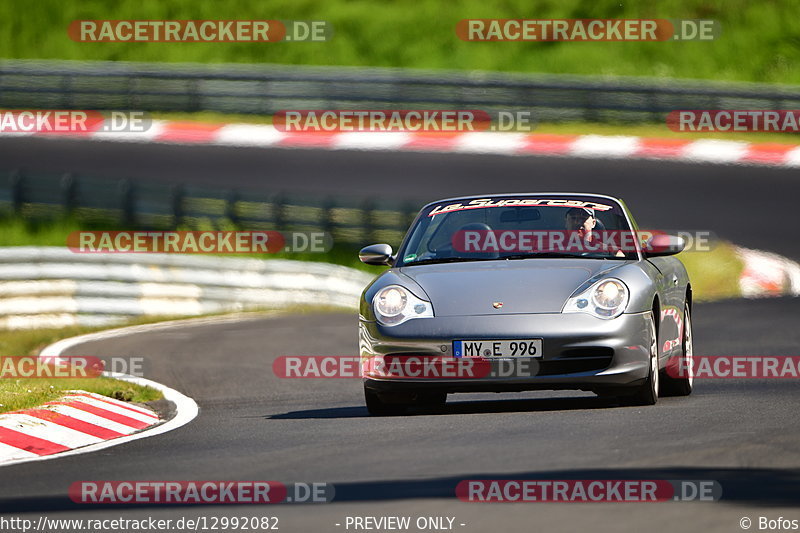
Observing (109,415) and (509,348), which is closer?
(509,348)

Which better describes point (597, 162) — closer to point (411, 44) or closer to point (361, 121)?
point (361, 121)

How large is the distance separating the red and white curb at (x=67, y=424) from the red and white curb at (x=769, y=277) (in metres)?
10.0

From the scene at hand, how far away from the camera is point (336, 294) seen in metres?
20.1

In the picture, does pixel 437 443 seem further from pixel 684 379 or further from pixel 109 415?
pixel 684 379

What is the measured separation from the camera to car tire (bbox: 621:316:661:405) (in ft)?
29.6

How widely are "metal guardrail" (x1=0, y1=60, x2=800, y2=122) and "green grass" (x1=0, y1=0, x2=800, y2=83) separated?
5.55 metres

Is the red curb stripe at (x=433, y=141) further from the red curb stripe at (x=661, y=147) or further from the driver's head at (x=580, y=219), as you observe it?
the driver's head at (x=580, y=219)

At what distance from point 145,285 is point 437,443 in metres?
12.0

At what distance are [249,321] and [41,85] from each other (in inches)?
488

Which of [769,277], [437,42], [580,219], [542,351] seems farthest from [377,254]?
[437,42]

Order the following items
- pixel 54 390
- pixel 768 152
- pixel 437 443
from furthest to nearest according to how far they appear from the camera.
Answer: pixel 768 152 < pixel 54 390 < pixel 437 443

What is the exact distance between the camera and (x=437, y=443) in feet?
24.8

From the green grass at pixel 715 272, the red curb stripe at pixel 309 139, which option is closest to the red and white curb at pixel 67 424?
the green grass at pixel 715 272

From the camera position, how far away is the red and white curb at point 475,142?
24.0 m
